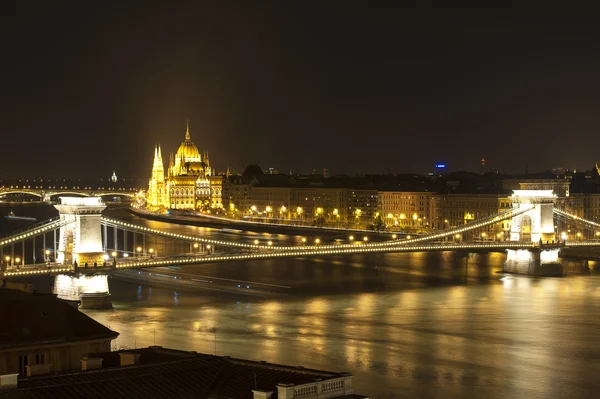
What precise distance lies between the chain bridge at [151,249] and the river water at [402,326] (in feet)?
4.01

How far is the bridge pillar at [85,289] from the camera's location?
4372cm

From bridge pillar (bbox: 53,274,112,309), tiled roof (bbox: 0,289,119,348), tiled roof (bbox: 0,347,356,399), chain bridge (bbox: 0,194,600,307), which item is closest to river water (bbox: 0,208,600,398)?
bridge pillar (bbox: 53,274,112,309)

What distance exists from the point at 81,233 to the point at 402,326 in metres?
13.7

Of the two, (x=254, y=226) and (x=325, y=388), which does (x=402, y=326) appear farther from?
(x=254, y=226)

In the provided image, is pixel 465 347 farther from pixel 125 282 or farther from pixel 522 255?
pixel 522 255

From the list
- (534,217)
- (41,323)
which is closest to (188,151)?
(534,217)

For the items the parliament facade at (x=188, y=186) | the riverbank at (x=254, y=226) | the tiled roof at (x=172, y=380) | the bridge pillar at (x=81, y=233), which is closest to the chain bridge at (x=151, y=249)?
the bridge pillar at (x=81, y=233)

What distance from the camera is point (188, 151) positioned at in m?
164

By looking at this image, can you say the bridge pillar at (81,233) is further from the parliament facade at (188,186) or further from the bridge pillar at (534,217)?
the parliament facade at (188,186)

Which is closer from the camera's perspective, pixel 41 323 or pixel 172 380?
pixel 172 380

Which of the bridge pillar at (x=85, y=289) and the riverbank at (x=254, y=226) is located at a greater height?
the riverbank at (x=254, y=226)

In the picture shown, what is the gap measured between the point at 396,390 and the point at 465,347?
7477mm

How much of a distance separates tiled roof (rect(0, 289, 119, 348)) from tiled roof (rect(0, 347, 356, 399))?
185 centimetres

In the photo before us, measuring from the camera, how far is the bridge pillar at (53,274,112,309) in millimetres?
43719
